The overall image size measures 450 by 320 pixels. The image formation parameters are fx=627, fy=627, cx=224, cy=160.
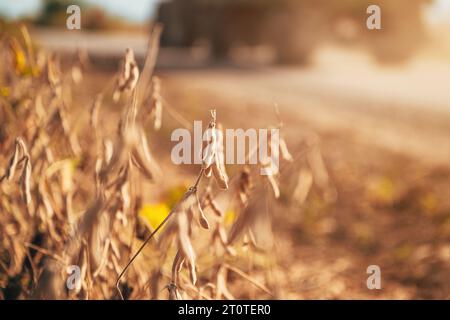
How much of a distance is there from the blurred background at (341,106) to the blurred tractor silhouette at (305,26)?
0.06 feet

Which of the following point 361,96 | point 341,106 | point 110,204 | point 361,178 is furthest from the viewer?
point 361,96

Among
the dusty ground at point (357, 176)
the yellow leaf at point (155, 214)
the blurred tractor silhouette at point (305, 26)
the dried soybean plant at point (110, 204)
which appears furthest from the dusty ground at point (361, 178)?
the blurred tractor silhouette at point (305, 26)

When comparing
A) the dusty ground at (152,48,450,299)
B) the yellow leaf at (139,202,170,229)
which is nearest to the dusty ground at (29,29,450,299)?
the dusty ground at (152,48,450,299)

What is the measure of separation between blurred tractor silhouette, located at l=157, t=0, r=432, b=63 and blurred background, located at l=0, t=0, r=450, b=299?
0.06 feet

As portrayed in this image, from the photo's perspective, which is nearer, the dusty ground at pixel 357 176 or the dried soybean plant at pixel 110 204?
the dried soybean plant at pixel 110 204

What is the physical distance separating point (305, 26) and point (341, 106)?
13.0ft

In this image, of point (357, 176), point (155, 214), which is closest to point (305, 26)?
point (357, 176)

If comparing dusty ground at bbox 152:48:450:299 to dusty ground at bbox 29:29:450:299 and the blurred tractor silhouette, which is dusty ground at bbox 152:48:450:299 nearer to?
dusty ground at bbox 29:29:450:299

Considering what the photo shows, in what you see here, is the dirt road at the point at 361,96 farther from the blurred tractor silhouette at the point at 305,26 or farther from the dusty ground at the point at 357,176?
the blurred tractor silhouette at the point at 305,26

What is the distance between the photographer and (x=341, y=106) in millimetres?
5746

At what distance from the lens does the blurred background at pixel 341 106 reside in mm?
2201

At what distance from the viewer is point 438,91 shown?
22.8ft

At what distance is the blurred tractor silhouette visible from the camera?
9.46 meters

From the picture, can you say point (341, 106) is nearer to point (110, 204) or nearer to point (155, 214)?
point (155, 214)
